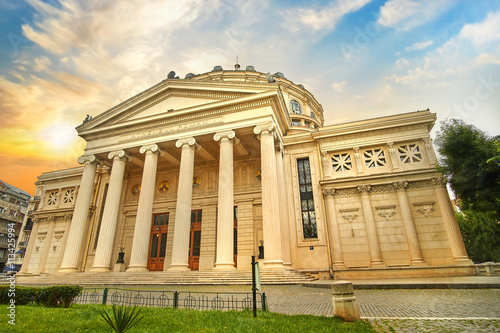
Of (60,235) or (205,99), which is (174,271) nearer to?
(205,99)

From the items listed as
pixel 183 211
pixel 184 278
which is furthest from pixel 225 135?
pixel 184 278

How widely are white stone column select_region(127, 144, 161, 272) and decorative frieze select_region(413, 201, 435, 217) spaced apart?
18.4 m

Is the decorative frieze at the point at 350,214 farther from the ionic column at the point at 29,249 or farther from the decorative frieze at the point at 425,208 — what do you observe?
the ionic column at the point at 29,249

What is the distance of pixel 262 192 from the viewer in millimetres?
16953

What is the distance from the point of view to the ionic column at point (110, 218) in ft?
60.1

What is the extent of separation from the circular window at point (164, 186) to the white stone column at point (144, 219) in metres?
5.12

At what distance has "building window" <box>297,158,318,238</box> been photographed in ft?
65.8

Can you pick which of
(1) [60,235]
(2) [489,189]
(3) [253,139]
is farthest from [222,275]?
(1) [60,235]

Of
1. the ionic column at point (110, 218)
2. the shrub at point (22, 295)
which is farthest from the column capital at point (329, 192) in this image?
the shrub at point (22, 295)

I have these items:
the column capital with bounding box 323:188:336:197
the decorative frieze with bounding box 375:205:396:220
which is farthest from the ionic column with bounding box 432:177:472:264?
the column capital with bounding box 323:188:336:197

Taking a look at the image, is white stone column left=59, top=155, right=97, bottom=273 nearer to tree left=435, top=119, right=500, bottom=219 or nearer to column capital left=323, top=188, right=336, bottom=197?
column capital left=323, top=188, right=336, bottom=197

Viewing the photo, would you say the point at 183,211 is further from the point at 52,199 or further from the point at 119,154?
the point at 52,199

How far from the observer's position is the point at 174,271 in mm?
16047

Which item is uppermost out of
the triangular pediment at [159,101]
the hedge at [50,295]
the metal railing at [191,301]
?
the triangular pediment at [159,101]
